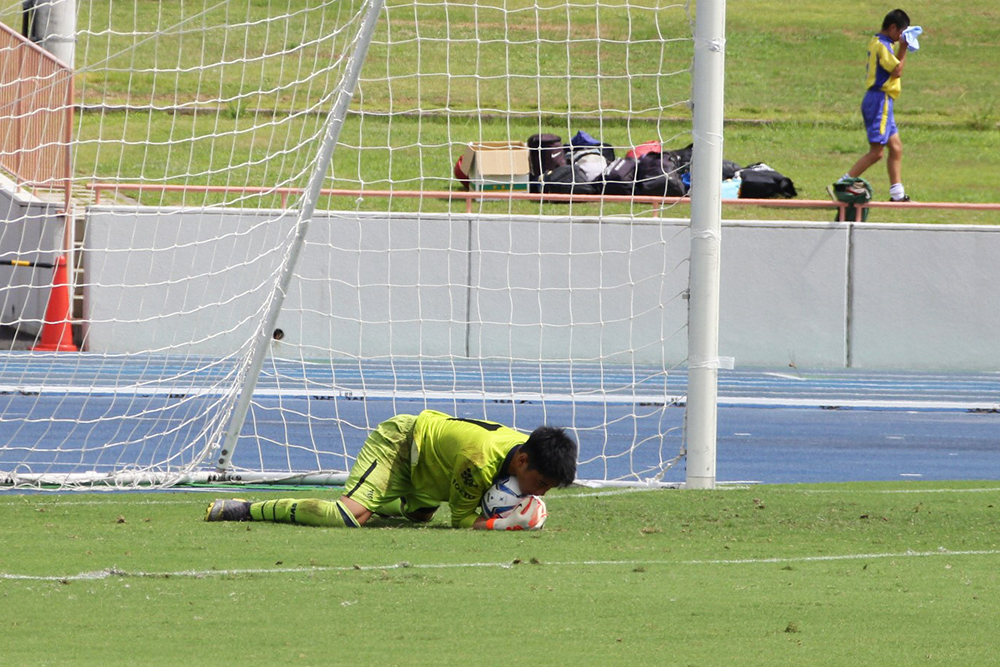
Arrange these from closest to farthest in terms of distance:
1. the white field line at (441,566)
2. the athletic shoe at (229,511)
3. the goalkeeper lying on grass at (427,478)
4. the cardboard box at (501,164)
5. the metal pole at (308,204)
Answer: the white field line at (441,566) < the goalkeeper lying on grass at (427,478) < the athletic shoe at (229,511) < the metal pole at (308,204) < the cardboard box at (501,164)

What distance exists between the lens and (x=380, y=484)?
689 cm

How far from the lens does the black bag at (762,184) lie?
19.7 m

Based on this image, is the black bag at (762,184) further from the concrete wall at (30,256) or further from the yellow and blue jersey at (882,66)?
the concrete wall at (30,256)

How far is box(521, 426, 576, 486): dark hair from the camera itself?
20.5 feet

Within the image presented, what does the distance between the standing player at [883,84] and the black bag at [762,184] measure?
2.21 m

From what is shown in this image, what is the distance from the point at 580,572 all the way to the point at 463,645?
139 cm

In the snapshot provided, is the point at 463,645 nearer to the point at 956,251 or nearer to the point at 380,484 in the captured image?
the point at 380,484

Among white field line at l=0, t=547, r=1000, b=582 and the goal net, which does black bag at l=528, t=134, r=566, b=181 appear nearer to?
the goal net

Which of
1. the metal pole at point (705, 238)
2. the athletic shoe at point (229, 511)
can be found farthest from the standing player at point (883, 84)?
the athletic shoe at point (229, 511)

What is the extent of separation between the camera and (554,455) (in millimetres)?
6234

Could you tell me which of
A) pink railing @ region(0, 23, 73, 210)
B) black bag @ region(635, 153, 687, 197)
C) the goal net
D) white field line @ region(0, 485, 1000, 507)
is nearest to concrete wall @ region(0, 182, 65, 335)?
the goal net

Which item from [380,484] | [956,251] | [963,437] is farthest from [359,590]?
[956,251]

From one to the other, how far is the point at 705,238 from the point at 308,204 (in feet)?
7.57

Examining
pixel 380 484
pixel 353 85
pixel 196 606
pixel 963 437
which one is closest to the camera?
pixel 196 606
